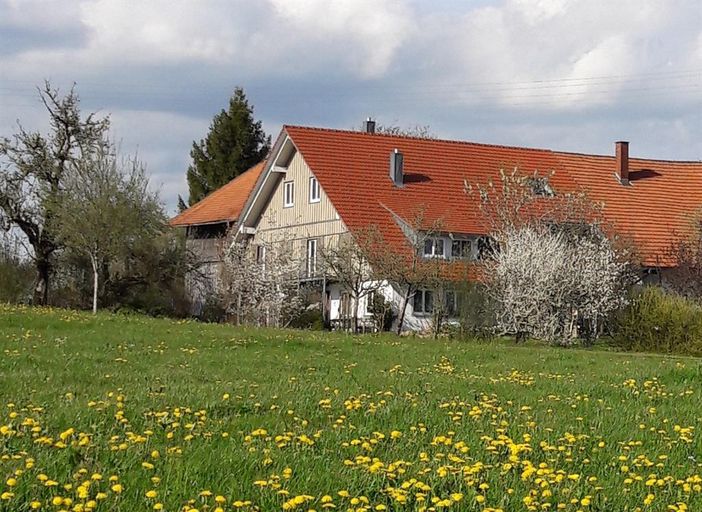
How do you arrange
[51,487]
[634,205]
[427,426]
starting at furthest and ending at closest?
1. [634,205]
2. [427,426]
3. [51,487]

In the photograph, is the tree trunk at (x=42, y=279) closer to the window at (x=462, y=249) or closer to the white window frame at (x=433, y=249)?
the white window frame at (x=433, y=249)

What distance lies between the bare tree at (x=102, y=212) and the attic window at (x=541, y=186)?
15802 millimetres

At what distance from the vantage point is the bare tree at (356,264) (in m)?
38.2

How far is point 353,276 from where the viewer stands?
126 feet

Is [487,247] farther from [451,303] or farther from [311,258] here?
[311,258]

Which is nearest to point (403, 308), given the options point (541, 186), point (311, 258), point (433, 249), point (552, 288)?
point (433, 249)

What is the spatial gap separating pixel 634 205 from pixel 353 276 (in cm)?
1739

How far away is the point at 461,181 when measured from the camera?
47.9 metres

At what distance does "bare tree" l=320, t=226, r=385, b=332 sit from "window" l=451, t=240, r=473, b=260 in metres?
3.16

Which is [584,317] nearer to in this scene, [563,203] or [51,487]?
[563,203]

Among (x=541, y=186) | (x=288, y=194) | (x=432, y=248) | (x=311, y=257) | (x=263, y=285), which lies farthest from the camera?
(x=288, y=194)

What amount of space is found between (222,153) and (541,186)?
32.1 metres

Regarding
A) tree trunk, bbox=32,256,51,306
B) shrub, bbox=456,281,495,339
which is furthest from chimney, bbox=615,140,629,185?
tree trunk, bbox=32,256,51,306

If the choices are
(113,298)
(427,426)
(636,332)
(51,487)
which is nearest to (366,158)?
(113,298)
